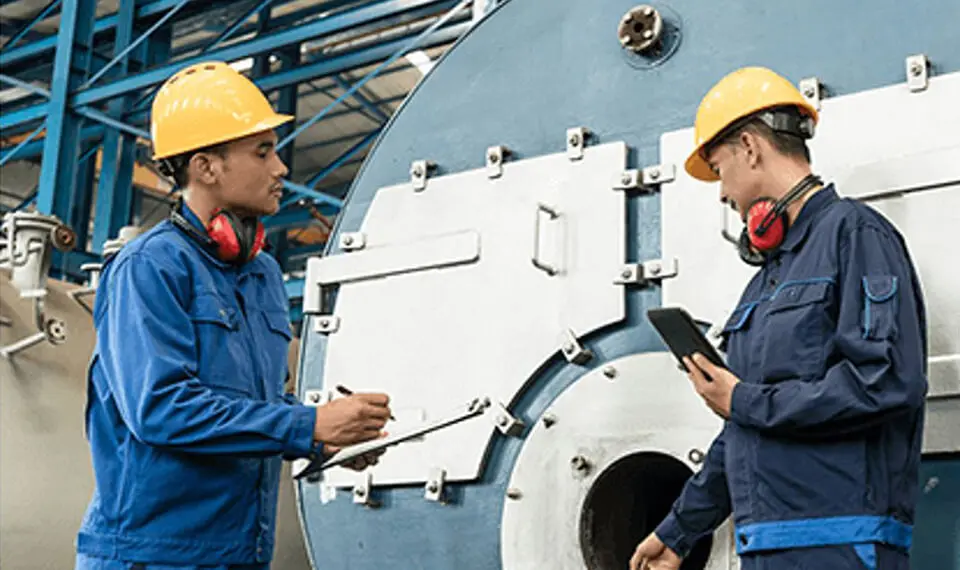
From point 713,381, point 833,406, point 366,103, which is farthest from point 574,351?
point 366,103

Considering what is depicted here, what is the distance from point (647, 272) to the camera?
226cm

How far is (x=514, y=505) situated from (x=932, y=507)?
2.62 feet

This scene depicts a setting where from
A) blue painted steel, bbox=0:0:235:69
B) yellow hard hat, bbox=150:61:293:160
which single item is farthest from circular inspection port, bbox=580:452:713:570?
blue painted steel, bbox=0:0:235:69

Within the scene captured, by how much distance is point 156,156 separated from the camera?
86.8 inches

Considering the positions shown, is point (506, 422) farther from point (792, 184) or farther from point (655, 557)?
point (792, 184)

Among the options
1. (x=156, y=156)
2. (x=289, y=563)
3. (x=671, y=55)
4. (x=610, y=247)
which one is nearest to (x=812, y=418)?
(x=610, y=247)

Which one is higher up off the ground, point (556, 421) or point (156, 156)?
point (156, 156)

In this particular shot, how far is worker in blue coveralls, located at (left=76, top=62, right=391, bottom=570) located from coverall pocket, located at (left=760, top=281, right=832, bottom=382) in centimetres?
67

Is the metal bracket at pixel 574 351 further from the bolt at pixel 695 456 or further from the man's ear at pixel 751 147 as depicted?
the man's ear at pixel 751 147

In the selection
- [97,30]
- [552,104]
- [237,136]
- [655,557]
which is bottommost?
[655,557]

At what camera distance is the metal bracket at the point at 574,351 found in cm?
233

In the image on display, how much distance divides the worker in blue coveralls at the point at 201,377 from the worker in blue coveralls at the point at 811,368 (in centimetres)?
64

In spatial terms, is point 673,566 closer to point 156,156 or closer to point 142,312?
point 142,312

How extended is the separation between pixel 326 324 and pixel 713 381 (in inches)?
46.6
